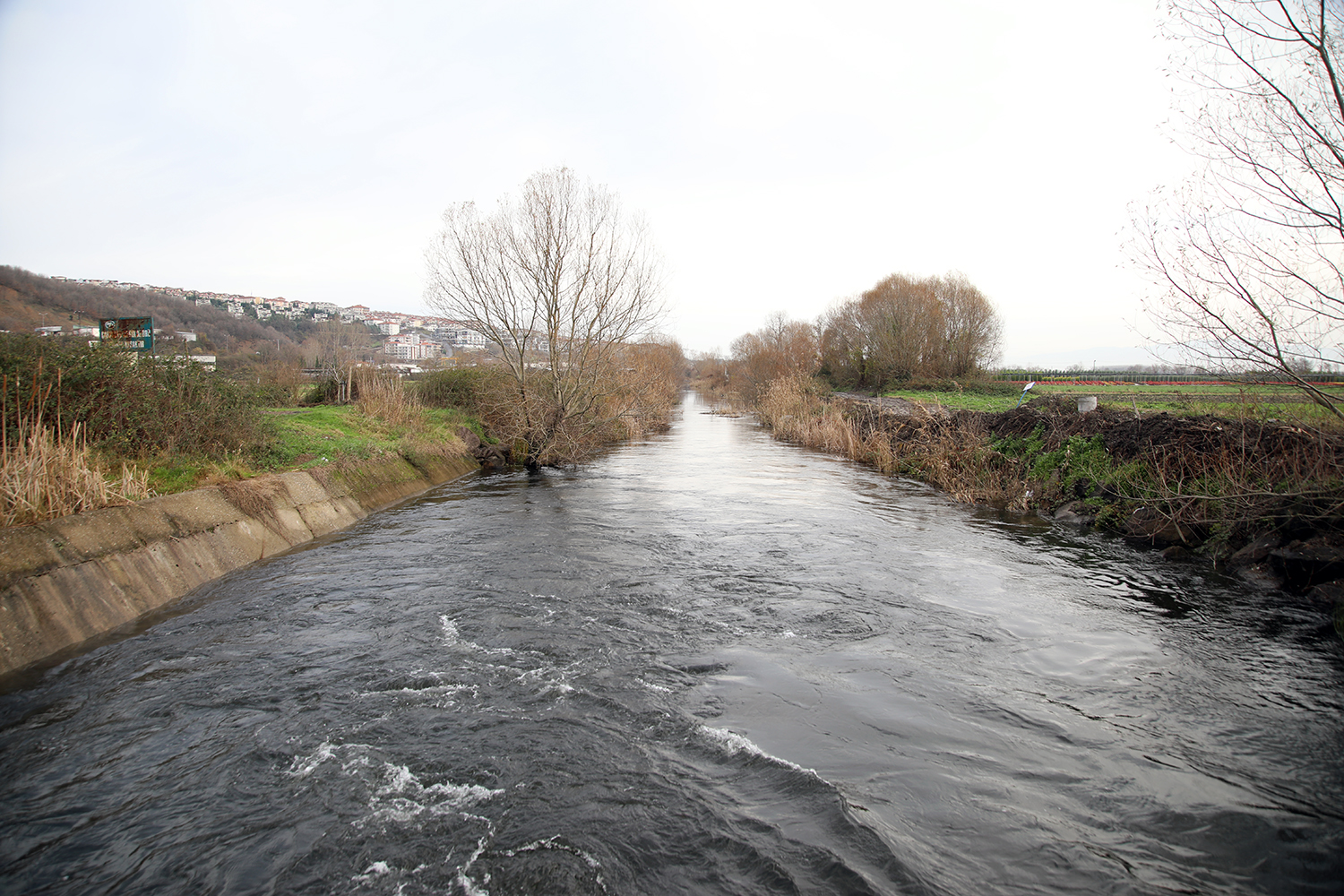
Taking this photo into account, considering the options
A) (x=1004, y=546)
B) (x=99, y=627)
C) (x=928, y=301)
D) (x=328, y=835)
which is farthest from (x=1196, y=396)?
(x=928, y=301)

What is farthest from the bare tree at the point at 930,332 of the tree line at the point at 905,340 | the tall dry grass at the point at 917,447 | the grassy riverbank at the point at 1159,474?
the grassy riverbank at the point at 1159,474

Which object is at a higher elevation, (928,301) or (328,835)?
(928,301)

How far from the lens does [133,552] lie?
705 centimetres

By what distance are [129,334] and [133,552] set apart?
25.4ft

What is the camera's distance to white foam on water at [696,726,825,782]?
4.34 m

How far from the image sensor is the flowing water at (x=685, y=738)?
3.42 m

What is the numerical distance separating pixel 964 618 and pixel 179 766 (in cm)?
734

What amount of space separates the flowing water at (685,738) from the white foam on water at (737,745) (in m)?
0.03

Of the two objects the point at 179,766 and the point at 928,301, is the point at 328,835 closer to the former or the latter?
the point at 179,766

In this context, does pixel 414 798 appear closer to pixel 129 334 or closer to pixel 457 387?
pixel 129 334

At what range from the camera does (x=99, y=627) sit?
627 centimetres

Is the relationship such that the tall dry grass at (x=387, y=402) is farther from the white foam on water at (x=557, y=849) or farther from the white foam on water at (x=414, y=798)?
the white foam on water at (x=557, y=849)

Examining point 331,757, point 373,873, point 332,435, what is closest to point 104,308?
point 332,435

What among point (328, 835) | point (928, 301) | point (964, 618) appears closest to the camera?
point (328, 835)
